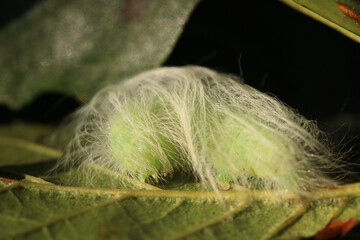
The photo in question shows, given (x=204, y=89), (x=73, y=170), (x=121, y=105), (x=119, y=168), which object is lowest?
(x=73, y=170)

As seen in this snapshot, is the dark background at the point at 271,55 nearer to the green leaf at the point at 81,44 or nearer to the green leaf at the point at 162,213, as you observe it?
the green leaf at the point at 81,44

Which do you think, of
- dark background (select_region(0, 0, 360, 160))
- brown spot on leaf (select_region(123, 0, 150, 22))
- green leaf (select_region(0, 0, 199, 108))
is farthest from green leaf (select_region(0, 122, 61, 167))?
brown spot on leaf (select_region(123, 0, 150, 22))

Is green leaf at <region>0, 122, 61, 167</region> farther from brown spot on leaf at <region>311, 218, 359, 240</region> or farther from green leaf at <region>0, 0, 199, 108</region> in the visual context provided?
brown spot on leaf at <region>311, 218, 359, 240</region>

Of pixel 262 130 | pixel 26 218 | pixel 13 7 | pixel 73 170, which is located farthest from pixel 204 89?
pixel 13 7

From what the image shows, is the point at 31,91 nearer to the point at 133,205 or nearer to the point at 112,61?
the point at 112,61

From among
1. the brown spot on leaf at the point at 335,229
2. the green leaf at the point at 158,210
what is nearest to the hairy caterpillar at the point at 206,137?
the green leaf at the point at 158,210

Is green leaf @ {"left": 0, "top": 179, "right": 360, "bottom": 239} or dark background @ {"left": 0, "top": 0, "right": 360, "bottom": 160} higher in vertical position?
dark background @ {"left": 0, "top": 0, "right": 360, "bottom": 160}
